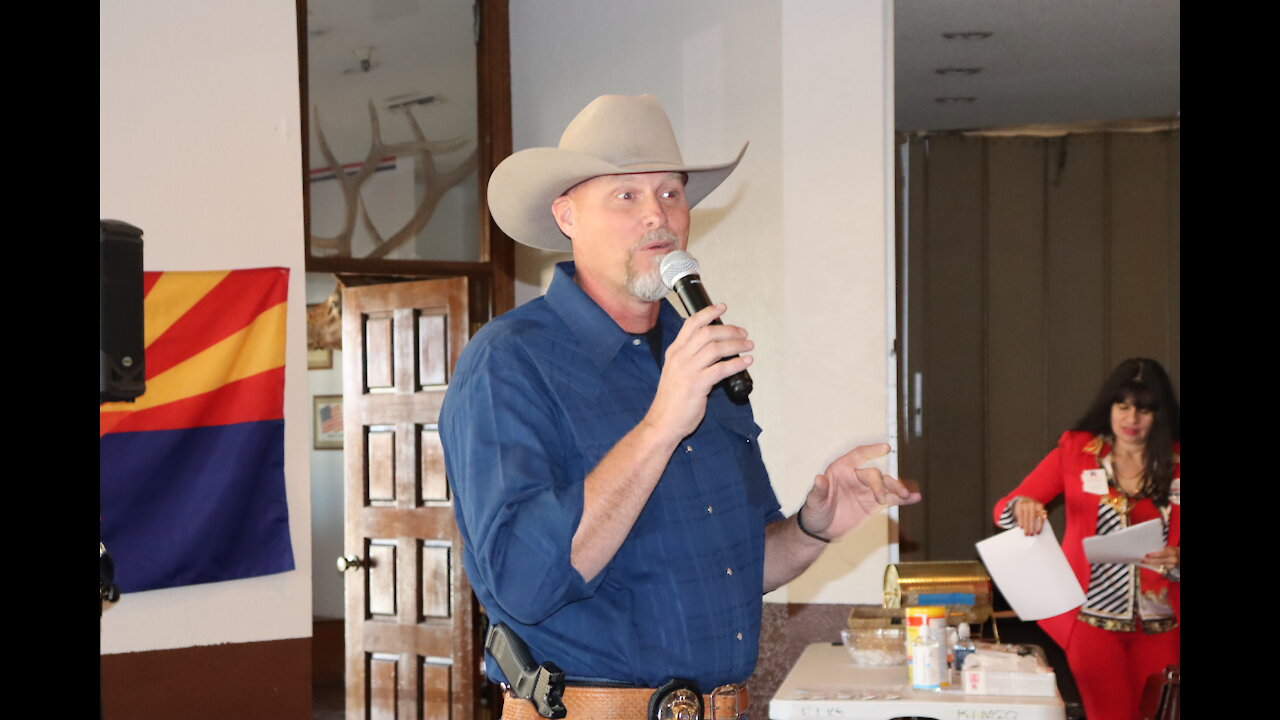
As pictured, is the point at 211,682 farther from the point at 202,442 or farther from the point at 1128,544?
the point at 1128,544

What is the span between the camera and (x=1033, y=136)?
26.6 ft

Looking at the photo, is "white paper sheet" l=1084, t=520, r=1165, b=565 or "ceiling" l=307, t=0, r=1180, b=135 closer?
"white paper sheet" l=1084, t=520, r=1165, b=565

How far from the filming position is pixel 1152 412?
15.8 feet

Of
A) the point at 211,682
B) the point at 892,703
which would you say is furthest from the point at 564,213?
the point at 211,682

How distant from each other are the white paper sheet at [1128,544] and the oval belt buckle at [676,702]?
10.2 ft

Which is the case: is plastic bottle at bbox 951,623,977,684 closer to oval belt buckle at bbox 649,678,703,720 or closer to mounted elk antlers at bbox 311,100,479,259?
oval belt buckle at bbox 649,678,703,720

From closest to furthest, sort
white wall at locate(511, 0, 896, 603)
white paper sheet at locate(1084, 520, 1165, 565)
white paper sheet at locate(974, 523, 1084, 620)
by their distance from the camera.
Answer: white paper sheet at locate(974, 523, 1084, 620), white paper sheet at locate(1084, 520, 1165, 565), white wall at locate(511, 0, 896, 603)

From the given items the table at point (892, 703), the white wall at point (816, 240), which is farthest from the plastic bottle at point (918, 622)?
the white wall at point (816, 240)

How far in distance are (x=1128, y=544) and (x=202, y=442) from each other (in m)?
3.28

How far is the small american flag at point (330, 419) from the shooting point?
29.2 ft

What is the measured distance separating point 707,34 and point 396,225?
4.91 feet

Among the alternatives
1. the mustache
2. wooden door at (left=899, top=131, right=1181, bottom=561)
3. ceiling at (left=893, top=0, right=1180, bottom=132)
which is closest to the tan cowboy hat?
the mustache

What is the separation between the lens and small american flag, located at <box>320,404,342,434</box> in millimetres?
8906

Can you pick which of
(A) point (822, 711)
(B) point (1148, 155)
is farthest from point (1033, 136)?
(A) point (822, 711)
